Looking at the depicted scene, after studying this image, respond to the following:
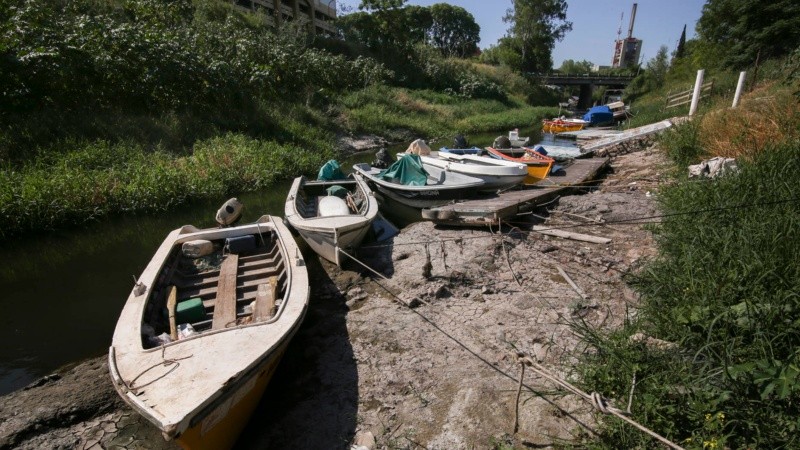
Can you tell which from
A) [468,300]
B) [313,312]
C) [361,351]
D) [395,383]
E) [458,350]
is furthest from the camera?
[313,312]

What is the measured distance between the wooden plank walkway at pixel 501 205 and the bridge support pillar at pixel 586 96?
51095 millimetres

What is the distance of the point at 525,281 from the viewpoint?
19.1 ft

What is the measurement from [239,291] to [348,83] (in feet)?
79.8

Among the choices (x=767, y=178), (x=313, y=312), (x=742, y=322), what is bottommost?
(x=313, y=312)

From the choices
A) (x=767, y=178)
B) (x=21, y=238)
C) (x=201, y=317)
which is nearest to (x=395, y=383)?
(x=201, y=317)

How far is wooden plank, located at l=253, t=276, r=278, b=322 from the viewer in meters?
4.74

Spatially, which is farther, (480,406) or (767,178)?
(767,178)

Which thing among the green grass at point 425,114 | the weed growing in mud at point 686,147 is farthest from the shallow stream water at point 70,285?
the green grass at point 425,114

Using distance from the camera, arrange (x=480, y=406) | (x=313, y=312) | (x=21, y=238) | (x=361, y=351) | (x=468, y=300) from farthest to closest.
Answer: (x=21, y=238) < (x=313, y=312) < (x=468, y=300) < (x=361, y=351) < (x=480, y=406)

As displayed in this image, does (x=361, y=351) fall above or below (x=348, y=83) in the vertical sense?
below

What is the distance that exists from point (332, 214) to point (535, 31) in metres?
54.9

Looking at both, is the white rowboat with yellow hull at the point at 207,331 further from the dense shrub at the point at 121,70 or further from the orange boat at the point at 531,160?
the dense shrub at the point at 121,70

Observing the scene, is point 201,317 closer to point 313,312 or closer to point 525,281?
point 313,312

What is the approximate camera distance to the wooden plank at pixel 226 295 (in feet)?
15.6
